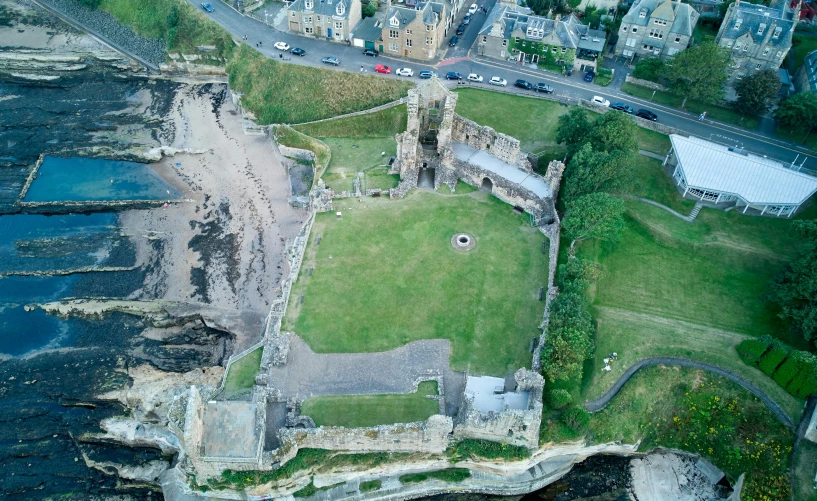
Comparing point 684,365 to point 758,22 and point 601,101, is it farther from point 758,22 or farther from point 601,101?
point 758,22

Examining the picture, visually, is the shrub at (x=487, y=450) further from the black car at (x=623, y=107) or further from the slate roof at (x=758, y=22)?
the slate roof at (x=758, y=22)

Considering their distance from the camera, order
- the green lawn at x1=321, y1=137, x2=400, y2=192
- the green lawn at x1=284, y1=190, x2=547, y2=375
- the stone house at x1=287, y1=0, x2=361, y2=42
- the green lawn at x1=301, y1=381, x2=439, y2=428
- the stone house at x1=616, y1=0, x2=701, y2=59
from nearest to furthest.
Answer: the green lawn at x1=301, y1=381, x2=439, y2=428
the green lawn at x1=284, y1=190, x2=547, y2=375
the green lawn at x1=321, y1=137, x2=400, y2=192
the stone house at x1=616, y1=0, x2=701, y2=59
the stone house at x1=287, y1=0, x2=361, y2=42

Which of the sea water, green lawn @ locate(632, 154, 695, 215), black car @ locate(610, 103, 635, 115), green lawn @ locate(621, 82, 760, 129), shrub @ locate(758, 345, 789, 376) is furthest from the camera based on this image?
black car @ locate(610, 103, 635, 115)

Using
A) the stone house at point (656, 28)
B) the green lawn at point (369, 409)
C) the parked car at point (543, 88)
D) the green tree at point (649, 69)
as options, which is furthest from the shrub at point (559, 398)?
the stone house at point (656, 28)

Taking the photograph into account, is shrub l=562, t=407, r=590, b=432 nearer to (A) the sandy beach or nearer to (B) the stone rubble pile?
(A) the sandy beach

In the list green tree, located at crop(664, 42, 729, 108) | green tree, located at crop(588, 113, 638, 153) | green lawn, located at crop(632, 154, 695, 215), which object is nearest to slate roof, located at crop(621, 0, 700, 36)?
green tree, located at crop(664, 42, 729, 108)

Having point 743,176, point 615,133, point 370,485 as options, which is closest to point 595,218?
point 615,133

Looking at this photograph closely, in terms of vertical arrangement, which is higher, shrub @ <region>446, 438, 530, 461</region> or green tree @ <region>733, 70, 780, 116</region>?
green tree @ <region>733, 70, 780, 116</region>
